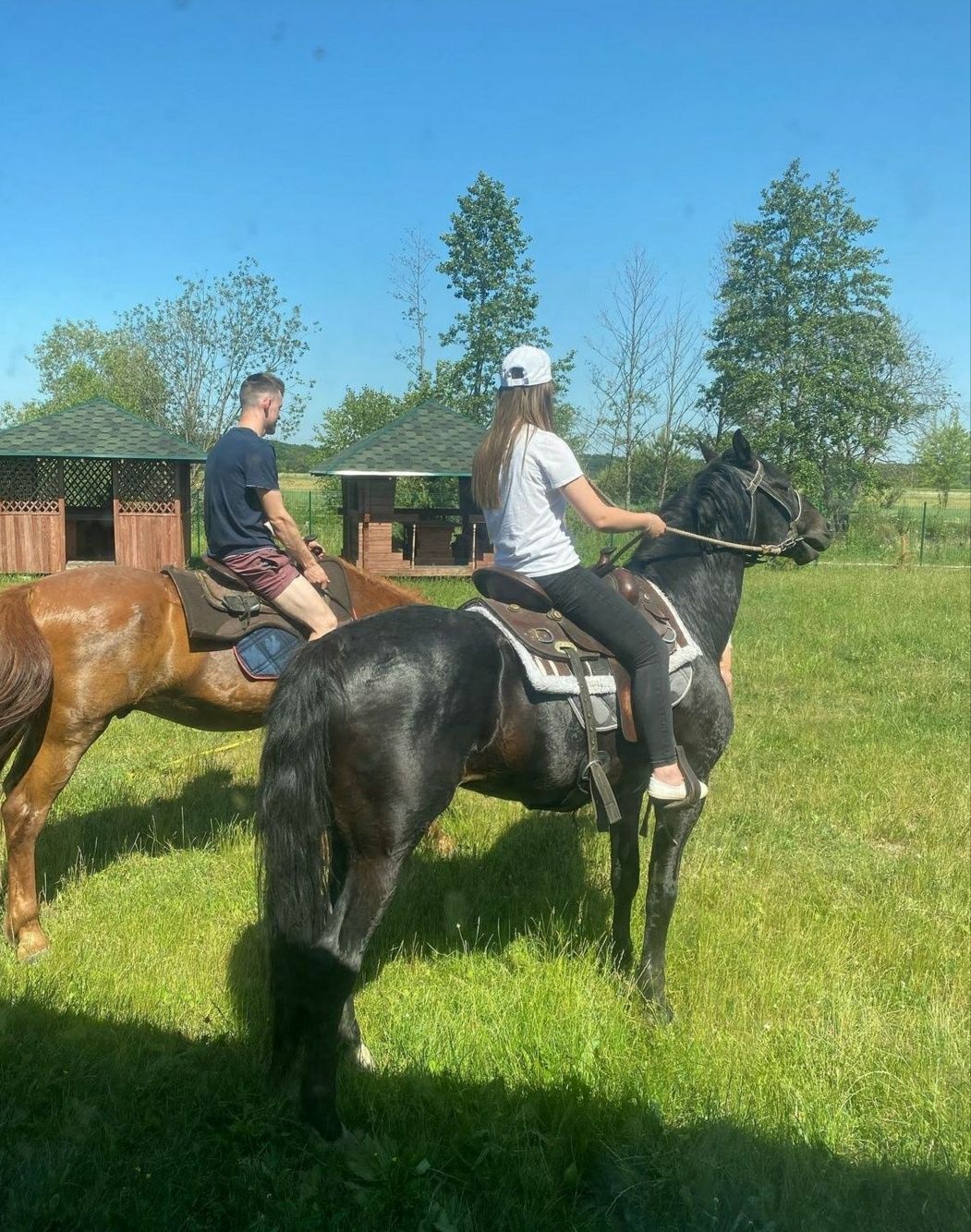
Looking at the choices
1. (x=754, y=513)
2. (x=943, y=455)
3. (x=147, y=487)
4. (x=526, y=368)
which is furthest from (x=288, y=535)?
(x=943, y=455)

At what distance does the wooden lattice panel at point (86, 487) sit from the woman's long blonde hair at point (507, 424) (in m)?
22.7

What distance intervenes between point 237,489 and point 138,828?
8.21 feet

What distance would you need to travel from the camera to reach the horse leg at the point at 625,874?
180 inches

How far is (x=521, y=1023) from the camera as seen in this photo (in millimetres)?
3846

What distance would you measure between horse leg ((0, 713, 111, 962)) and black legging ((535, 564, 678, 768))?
2.76m

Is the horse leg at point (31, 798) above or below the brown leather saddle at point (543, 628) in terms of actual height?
below

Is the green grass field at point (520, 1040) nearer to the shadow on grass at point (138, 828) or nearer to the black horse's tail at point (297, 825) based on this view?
the shadow on grass at point (138, 828)

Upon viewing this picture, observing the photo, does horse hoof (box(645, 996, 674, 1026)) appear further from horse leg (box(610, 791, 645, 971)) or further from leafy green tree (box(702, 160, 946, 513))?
leafy green tree (box(702, 160, 946, 513))

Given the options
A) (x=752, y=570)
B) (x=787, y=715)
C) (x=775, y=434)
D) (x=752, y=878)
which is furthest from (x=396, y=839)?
(x=775, y=434)

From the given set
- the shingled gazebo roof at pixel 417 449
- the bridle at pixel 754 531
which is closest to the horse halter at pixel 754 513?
the bridle at pixel 754 531

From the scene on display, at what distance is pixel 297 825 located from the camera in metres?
3.41

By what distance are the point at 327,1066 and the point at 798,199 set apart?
3908 cm

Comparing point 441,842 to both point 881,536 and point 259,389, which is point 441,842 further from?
point 881,536

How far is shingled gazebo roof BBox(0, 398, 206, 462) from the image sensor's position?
856 inches
